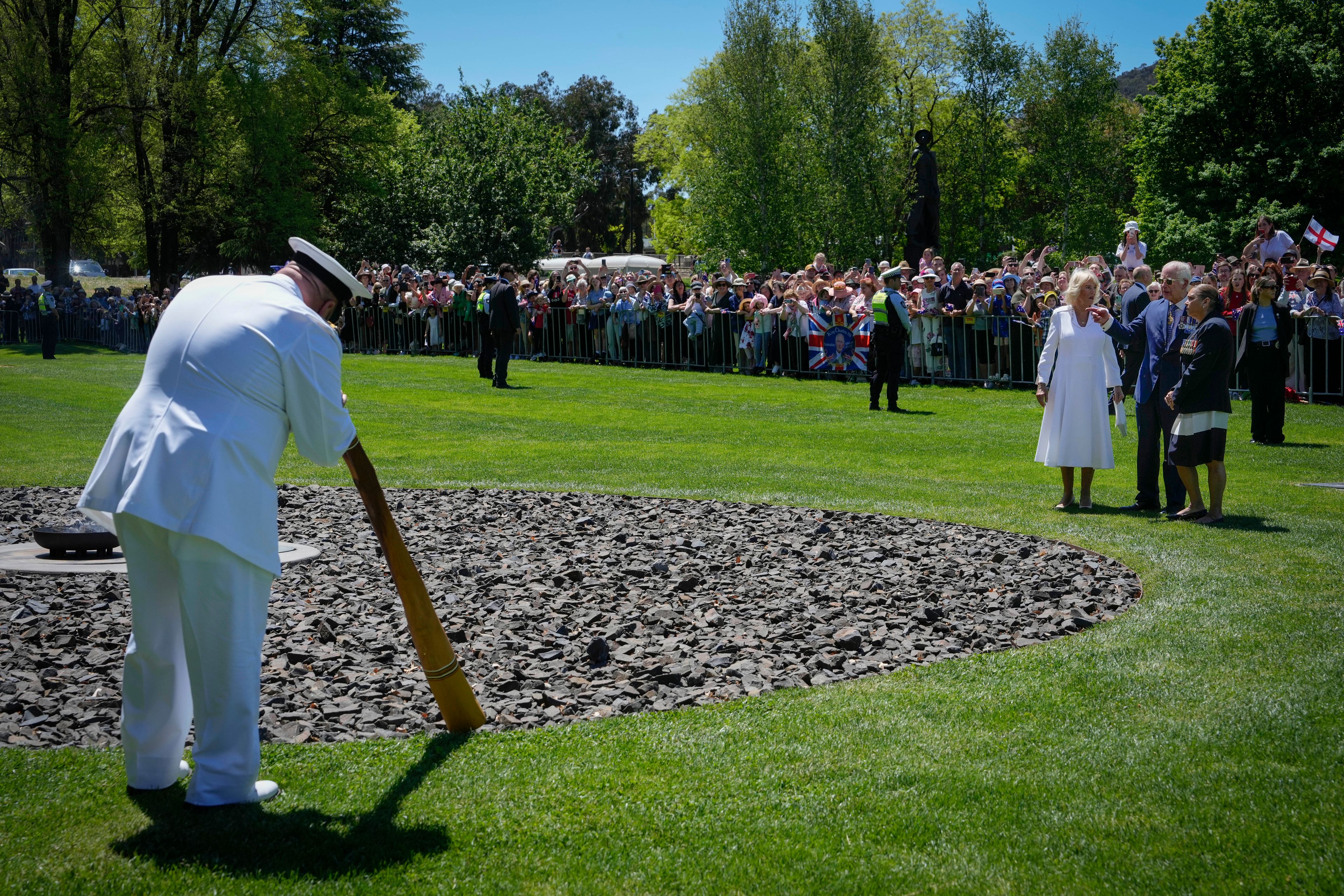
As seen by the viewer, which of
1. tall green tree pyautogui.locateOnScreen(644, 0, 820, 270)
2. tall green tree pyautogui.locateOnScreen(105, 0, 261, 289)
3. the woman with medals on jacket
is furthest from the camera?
tall green tree pyautogui.locateOnScreen(644, 0, 820, 270)

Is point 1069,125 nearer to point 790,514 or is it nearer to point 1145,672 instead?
point 790,514

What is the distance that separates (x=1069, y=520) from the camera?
34.9 feet

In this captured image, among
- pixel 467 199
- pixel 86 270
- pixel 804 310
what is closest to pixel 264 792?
pixel 804 310

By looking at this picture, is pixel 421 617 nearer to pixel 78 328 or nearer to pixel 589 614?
pixel 589 614

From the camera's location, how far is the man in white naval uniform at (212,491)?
4203 mm

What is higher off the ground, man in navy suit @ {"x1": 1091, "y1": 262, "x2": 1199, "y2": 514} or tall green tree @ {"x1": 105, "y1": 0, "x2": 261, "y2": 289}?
tall green tree @ {"x1": 105, "y1": 0, "x2": 261, "y2": 289}

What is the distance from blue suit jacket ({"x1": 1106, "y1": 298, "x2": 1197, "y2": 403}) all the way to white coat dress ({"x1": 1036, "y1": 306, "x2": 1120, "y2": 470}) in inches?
14.4

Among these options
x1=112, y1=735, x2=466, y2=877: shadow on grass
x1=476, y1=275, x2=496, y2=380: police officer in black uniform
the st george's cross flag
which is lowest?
x1=112, y1=735, x2=466, y2=877: shadow on grass

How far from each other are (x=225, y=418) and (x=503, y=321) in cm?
1992

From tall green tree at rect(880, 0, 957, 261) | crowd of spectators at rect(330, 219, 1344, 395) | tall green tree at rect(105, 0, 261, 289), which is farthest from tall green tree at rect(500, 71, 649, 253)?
crowd of spectators at rect(330, 219, 1344, 395)

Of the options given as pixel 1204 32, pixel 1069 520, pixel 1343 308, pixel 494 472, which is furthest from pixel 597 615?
pixel 1204 32

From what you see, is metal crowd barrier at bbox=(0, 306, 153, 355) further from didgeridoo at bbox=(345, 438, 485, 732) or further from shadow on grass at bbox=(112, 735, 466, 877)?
shadow on grass at bbox=(112, 735, 466, 877)

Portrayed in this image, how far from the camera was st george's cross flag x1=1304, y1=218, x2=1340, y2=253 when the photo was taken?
1891cm

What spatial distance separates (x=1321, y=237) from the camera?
1928 centimetres
